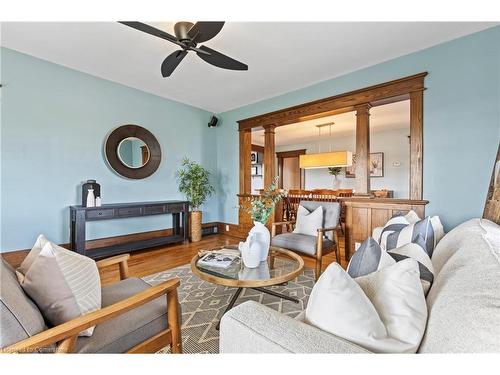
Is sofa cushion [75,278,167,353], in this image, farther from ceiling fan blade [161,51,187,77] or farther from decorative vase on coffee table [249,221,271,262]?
ceiling fan blade [161,51,187,77]

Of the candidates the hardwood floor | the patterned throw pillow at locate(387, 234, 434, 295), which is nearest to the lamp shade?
the hardwood floor

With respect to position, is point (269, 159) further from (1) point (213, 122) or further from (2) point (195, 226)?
(2) point (195, 226)

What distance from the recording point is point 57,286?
38.8 inches

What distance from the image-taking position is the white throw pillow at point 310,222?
9.21 feet

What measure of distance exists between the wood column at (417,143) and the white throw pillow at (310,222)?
1.08 metres

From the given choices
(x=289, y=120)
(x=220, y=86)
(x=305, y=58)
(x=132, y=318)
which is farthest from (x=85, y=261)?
(x=289, y=120)

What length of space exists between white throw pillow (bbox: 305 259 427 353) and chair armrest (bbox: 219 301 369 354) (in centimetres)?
4

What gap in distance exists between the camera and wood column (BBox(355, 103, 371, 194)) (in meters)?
3.16

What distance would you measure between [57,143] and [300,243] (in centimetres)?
335

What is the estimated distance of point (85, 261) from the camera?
1191mm

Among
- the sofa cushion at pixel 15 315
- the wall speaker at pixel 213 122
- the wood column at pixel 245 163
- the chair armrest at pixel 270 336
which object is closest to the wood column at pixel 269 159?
the wood column at pixel 245 163

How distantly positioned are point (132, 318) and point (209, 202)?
12.4 ft

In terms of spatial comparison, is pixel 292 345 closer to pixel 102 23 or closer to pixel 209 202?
pixel 102 23

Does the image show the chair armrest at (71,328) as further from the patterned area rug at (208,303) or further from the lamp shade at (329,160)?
the lamp shade at (329,160)
